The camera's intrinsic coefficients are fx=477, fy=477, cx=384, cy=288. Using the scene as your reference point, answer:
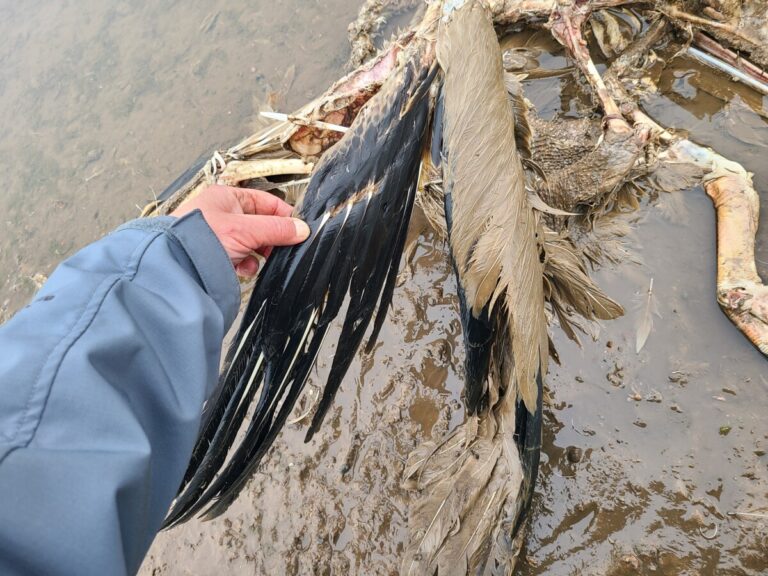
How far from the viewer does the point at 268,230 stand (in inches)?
57.8

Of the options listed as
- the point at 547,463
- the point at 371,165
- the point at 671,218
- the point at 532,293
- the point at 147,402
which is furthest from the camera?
the point at 671,218

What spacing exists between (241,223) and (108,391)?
65 cm

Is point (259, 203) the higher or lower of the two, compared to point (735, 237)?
higher

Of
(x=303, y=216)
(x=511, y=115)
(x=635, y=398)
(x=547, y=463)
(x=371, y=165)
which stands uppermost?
(x=511, y=115)

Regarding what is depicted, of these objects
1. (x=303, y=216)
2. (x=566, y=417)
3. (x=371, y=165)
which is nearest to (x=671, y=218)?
(x=566, y=417)

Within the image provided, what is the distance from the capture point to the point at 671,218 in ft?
7.35

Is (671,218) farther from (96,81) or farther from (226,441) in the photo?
(96,81)

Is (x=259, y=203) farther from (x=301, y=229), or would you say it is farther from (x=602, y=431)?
(x=602, y=431)

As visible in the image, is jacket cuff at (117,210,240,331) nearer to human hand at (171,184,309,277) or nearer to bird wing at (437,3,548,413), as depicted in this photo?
human hand at (171,184,309,277)

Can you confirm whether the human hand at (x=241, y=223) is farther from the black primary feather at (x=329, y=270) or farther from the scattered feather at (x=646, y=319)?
the scattered feather at (x=646, y=319)

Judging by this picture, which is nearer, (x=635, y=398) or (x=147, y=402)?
(x=147, y=402)

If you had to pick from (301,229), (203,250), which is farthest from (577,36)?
(203,250)

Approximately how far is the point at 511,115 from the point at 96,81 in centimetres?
425

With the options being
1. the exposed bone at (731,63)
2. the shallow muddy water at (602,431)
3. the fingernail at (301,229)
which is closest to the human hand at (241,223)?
the fingernail at (301,229)
